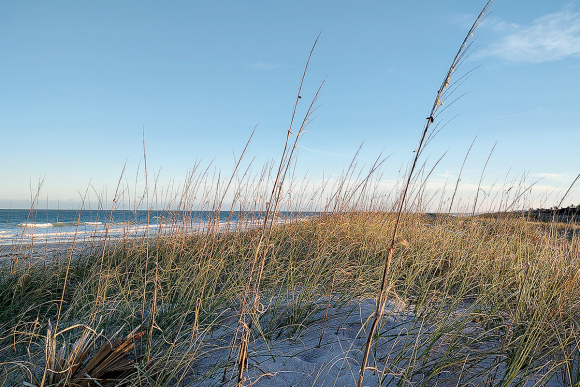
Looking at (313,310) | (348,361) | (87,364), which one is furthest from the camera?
(313,310)

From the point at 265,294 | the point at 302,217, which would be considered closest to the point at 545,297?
the point at 265,294

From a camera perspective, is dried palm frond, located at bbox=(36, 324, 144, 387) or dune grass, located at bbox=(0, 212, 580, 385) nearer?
dried palm frond, located at bbox=(36, 324, 144, 387)

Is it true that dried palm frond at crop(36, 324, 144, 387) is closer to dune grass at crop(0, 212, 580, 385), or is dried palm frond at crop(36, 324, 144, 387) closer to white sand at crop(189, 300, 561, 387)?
dune grass at crop(0, 212, 580, 385)

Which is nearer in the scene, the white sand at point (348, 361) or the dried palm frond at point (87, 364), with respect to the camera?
the dried palm frond at point (87, 364)

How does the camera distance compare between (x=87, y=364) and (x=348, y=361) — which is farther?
(x=348, y=361)

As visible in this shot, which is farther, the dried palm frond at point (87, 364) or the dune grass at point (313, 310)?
the dune grass at point (313, 310)

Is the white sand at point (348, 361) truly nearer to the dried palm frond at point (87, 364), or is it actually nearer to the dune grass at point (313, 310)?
the dune grass at point (313, 310)

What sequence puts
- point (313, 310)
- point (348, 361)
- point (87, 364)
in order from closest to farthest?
1. point (87, 364)
2. point (348, 361)
3. point (313, 310)

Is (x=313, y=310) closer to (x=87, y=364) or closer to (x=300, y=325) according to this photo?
(x=300, y=325)

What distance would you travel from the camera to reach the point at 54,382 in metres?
1.27

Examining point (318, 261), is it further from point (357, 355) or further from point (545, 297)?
point (545, 297)

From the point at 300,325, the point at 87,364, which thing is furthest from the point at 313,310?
the point at 87,364

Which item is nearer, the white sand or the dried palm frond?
the dried palm frond

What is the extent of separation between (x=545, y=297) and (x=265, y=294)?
5.85 ft
